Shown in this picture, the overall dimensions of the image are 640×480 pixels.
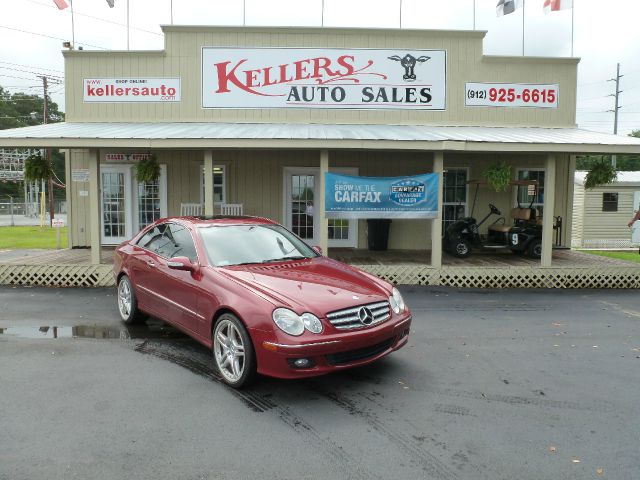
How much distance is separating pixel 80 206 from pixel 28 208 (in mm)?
29704

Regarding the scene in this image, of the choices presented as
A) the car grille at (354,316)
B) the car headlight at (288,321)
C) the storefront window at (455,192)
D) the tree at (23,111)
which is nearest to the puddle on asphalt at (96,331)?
the car headlight at (288,321)

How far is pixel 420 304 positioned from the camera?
26.2ft

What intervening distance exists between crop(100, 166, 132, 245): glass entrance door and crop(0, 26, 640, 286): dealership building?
0.03 meters

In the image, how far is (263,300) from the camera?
412 cm

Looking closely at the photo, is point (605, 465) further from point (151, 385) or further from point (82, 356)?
point (82, 356)

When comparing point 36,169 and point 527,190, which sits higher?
point 36,169

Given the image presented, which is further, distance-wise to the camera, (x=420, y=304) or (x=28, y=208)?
(x=28, y=208)

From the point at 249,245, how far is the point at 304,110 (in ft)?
25.8

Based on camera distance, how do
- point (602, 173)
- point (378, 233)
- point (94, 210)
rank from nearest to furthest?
point (94, 210) → point (602, 173) → point (378, 233)

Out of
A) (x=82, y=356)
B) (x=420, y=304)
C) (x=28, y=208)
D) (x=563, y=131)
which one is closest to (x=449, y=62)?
(x=563, y=131)

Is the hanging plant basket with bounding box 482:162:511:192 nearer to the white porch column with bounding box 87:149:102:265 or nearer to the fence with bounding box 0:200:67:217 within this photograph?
the white porch column with bounding box 87:149:102:265

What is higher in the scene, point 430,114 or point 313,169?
point 430,114

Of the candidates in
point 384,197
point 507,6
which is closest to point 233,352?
point 384,197

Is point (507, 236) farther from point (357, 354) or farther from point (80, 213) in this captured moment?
point (80, 213)
